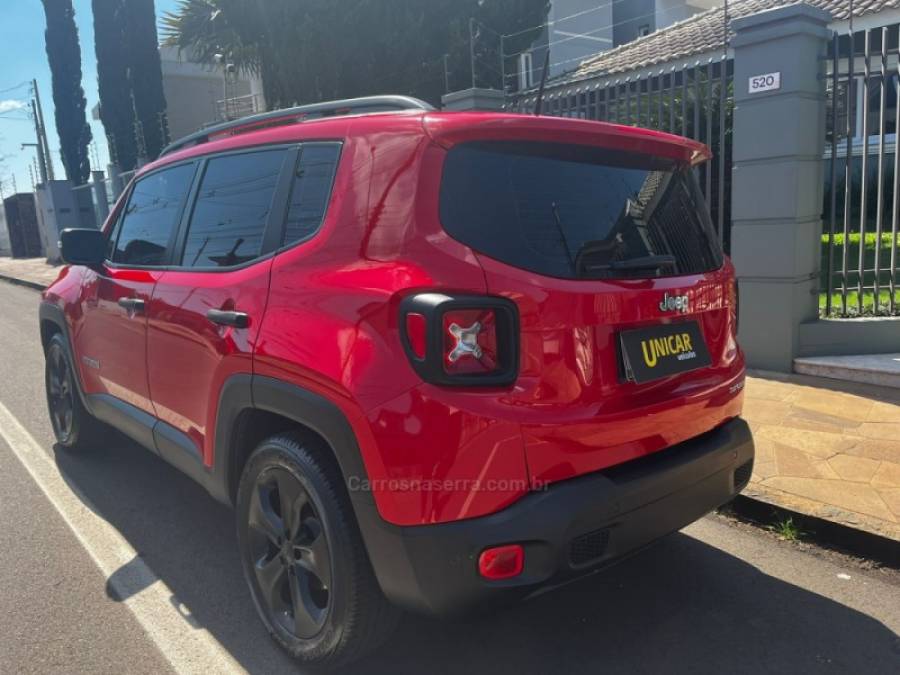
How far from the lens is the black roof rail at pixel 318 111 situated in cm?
266

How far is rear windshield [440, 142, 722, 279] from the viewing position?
217cm

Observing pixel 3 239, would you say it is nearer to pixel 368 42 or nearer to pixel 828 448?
pixel 368 42

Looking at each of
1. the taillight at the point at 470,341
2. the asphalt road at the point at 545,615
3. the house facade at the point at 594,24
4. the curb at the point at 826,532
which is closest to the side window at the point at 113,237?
the asphalt road at the point at 545,615

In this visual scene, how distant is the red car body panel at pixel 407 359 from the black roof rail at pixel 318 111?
0.21 m

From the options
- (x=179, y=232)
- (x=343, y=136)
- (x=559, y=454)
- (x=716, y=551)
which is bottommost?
(x=716, y=551)

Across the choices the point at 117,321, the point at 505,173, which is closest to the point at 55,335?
the point at 117,321

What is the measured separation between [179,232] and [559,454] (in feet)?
7.03

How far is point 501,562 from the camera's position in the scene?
2053 mm

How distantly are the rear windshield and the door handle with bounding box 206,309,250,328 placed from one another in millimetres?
904

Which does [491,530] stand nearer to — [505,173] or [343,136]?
[505,173]

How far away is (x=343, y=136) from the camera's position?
2498mm

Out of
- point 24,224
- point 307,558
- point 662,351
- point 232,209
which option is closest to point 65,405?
point 232,209

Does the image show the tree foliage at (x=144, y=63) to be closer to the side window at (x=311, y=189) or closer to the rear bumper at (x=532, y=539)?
the side window at (x=311, y=189)

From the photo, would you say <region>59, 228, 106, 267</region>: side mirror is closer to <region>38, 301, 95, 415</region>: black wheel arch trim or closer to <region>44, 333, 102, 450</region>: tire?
<region>38, 301, 95, 415</region>: black wheel arch trim
